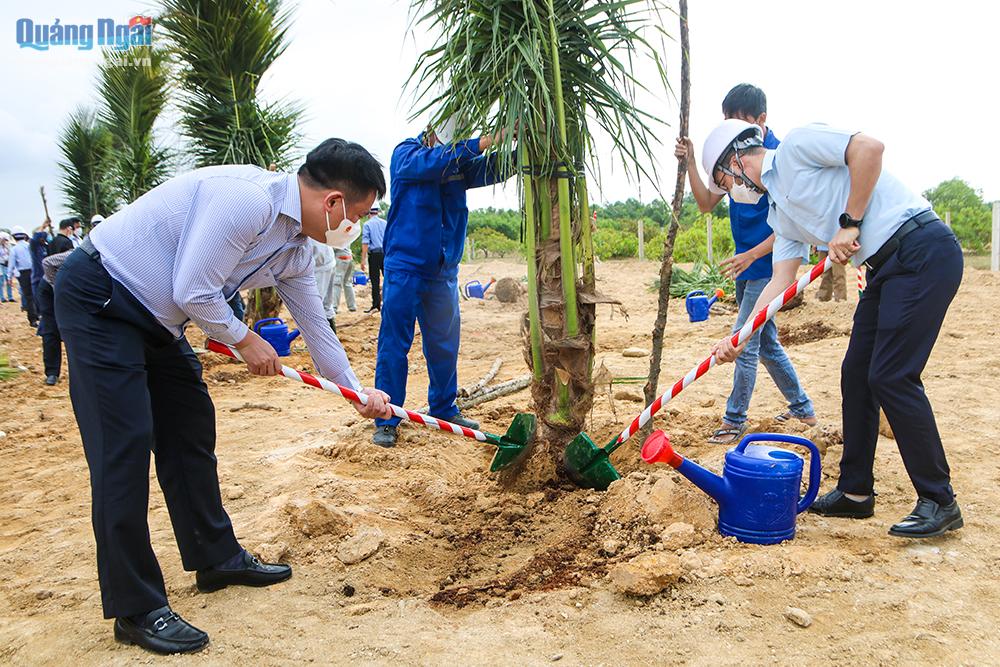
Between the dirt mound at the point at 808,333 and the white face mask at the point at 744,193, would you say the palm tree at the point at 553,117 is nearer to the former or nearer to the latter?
the white face mask at the point at 744,193

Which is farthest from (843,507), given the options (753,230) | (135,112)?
(135,112)

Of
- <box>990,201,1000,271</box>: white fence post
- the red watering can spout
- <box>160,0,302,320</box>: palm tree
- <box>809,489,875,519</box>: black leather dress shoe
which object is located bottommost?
<box>809,489,875,519</box>: black leather dress shoe

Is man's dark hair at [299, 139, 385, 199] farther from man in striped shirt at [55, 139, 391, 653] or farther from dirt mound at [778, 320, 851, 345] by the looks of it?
dirt mound at [778, 320, 851, 345]

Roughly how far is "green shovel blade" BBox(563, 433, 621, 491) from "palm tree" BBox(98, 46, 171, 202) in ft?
38.9

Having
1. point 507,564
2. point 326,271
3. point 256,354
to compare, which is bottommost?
point 507,564

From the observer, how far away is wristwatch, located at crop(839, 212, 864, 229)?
278 centimetres

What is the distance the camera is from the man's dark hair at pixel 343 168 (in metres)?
2.51

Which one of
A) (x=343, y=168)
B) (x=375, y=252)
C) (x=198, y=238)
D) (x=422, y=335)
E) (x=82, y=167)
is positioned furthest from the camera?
(x=82, y=167)

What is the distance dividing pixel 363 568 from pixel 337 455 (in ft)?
5.29

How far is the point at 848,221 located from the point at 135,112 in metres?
14.1

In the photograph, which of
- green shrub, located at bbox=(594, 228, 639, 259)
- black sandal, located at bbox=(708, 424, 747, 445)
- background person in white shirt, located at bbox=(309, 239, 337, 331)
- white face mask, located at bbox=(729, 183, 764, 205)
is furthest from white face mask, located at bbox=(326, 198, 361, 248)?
green shrub, located at bbox=(594, 228, 639, 259)

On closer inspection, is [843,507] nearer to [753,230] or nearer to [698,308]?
[753,230]

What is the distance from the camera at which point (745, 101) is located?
3.82 m

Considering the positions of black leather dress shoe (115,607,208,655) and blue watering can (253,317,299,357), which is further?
blue watering can (253,317,299,357)
